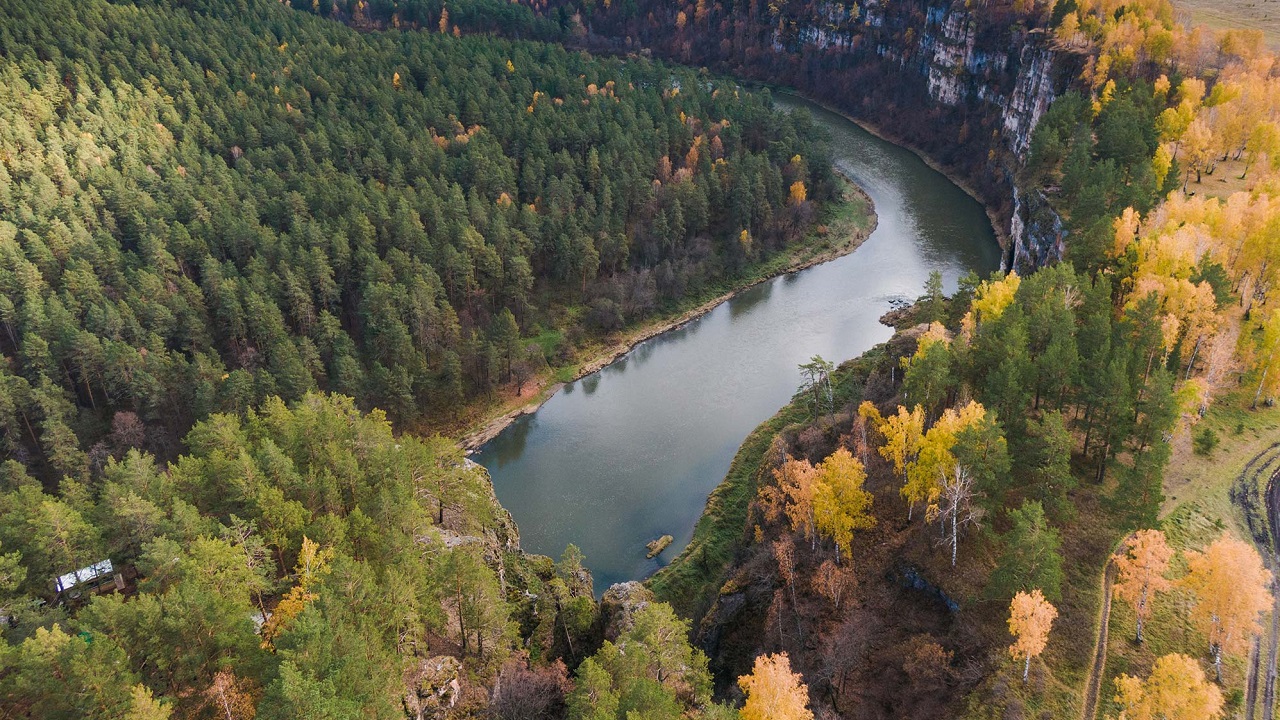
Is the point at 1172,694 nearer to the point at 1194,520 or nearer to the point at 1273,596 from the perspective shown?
the point at 1273,596

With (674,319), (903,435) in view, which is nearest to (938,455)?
(903,435)

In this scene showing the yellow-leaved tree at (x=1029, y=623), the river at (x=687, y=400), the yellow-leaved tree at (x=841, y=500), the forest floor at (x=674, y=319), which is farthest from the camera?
the forest floor at (x=674, y=319)

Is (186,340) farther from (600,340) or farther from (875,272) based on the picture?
(875,272)

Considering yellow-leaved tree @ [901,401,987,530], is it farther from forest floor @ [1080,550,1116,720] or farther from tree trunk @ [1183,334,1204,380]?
tree trunk @ [1183,334,1204,380]

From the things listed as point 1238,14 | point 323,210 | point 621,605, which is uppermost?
point 1238,14

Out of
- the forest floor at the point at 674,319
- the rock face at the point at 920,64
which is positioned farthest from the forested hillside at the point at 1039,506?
the rock face at the point at 920,64

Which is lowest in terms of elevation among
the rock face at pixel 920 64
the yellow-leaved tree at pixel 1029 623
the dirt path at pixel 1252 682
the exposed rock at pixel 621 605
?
the exposed rock at pixel 621 605

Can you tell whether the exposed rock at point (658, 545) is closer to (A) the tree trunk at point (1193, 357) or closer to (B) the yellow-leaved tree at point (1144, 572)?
(B) the yellow-leaved tree at point (1144, 572)
